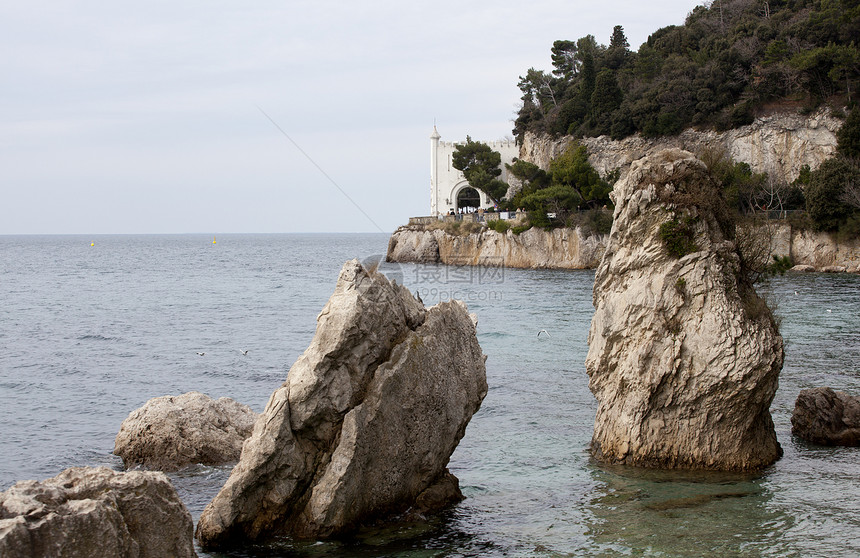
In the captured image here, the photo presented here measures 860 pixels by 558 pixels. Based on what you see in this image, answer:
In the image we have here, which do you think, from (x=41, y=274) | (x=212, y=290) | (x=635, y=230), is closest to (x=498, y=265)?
(x=212, y=290)

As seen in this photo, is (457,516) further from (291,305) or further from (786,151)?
(786,151)

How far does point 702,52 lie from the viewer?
77750mm

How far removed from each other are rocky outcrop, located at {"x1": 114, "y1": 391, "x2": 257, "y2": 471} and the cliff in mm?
47000

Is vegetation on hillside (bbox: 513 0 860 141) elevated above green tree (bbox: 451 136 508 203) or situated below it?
above

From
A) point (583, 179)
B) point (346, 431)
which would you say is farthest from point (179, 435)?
point (583, 179)

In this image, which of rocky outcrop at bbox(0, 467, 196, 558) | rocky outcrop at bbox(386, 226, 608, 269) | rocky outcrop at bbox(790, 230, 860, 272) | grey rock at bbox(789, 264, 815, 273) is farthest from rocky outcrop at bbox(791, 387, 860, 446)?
rocky outcrop at bbox(386, 226, 608, 269)

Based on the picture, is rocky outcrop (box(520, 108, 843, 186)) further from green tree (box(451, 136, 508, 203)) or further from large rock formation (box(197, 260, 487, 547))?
large rock formation (box(197, 260, 487, 547))

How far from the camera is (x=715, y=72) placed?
71.6 meters

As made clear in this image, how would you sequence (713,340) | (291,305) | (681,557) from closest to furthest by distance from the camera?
1. (681,557)
2. (713,340)
3. (291,305)

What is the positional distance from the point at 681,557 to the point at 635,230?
19.3 ft

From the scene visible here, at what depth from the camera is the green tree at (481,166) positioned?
89812 millimetres

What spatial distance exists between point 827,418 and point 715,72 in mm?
64100

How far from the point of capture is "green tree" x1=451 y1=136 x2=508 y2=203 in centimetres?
8981

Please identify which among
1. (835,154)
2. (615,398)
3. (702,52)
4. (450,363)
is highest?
(702,52)
